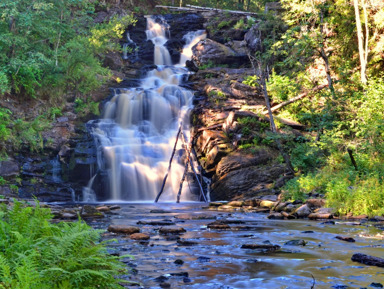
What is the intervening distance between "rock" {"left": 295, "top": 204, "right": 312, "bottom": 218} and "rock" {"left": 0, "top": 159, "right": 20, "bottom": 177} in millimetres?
14543

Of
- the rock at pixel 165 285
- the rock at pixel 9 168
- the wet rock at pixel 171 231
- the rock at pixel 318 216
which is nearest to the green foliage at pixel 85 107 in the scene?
the rock at pixel 9 168

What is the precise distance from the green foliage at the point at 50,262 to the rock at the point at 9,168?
53.1ft

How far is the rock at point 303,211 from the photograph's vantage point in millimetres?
12078

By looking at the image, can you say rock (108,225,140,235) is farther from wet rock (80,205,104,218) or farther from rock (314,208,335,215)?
rock (314,208,335,215)

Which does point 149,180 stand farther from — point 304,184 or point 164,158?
point 304,184

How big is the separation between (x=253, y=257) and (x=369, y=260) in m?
1.76

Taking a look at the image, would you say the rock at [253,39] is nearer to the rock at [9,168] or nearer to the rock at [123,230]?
the rock at [9,168]

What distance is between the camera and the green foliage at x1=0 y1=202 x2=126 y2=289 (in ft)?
9.88

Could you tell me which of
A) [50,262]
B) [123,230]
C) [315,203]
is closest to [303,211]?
[315,203]

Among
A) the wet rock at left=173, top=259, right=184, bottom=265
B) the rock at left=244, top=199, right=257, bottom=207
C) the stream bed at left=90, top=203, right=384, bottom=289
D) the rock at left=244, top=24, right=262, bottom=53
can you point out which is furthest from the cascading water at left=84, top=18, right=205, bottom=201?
the wet rock at left=173, top=259, right=184, bottom=265

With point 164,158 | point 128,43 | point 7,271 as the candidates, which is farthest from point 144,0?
point 7,271

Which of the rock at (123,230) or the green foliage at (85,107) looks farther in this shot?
the green foliage at (85,107)

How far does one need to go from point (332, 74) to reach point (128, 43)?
70.1 ft

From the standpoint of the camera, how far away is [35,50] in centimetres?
2348
